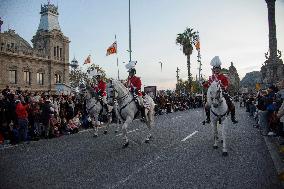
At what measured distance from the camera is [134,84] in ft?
40.6

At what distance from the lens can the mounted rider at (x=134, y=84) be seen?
1220 cm

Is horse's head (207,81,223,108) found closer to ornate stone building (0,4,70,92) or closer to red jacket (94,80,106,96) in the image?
red jacket (94,80,106,96)

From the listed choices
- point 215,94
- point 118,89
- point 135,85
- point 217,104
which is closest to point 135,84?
point 135,85

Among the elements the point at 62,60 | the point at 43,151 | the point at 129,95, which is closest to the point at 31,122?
the point at 43,151

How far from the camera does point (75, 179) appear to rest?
23.4 ft

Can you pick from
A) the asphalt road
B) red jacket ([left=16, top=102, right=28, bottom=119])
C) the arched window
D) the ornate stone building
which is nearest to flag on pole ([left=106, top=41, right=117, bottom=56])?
red jacket ([left=16, top=102, right=28, bottom=119])

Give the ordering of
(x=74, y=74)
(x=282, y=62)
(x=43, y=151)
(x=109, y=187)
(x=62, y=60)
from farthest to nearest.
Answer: (x=74, y=74) → (x=62, y=60) → (x=282, y=62) → (x=43, y=151) → (x=109, y=187)

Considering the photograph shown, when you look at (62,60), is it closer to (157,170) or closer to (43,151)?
(43,151)

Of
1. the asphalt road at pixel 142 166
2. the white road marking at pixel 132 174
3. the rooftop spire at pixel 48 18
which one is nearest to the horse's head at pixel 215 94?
the asphalt road at pixel 142 166

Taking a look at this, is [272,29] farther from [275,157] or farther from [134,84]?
[275,157]

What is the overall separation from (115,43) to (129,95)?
20.9 metres

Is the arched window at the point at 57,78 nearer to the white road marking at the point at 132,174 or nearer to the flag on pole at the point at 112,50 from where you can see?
the flag on pole at the point at 112,50

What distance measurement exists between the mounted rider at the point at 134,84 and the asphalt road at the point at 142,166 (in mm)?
1662

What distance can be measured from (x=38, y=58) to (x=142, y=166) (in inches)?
2337
